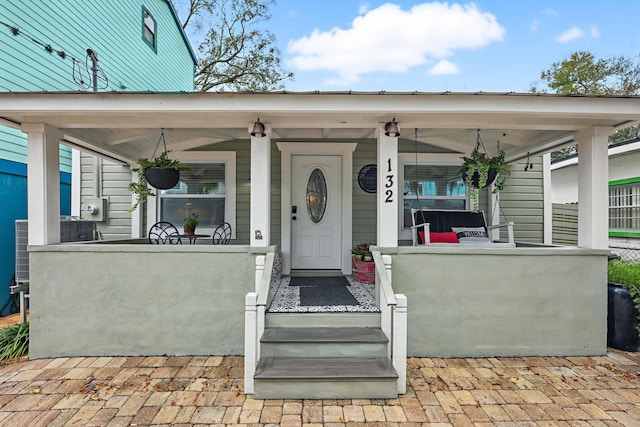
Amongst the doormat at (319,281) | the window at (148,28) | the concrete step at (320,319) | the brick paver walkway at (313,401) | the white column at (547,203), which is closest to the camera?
the brick paver walkway at (313,401)

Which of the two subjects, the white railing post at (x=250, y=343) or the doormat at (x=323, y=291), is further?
the doormat at (x=323, y=291)

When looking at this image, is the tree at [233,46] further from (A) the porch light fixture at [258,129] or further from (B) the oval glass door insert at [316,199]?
(A) the porch light fixture at [258,129]

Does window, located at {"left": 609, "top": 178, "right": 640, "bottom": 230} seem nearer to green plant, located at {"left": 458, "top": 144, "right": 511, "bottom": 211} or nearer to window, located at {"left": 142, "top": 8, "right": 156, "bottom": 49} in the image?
green plant, located at {"left": 458, "top": 144, "right": 511, "bottom": 211}

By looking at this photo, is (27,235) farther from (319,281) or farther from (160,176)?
(319,281)

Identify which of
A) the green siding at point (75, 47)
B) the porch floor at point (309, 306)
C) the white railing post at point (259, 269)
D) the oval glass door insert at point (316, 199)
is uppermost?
the green siding at point (75, 47)

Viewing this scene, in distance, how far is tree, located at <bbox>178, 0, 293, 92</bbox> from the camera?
13328mm

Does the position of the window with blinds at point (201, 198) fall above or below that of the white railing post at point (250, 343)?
above

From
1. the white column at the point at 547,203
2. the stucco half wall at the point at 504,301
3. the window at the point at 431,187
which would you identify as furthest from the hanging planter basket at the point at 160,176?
the white column at the point at 547,203

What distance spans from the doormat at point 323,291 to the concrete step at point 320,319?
0.23 meters

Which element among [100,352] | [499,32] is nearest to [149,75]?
[100,352]

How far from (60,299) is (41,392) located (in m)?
0.94

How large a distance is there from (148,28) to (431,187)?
757 cm

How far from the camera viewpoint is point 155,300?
352 cm

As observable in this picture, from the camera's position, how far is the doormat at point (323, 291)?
3.62 m
